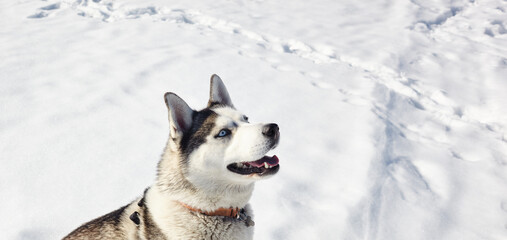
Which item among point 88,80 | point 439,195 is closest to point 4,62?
point 88,80

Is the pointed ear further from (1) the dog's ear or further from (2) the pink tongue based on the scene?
(2) the pink tongue

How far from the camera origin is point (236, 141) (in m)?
2.26

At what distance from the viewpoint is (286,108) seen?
18.4 feet

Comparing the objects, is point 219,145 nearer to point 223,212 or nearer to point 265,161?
point 265,161

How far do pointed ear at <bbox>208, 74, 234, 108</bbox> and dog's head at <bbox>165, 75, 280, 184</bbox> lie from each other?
34cm

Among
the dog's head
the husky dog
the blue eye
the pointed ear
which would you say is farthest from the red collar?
the pointed ear

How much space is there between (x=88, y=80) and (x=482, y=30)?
1076 centimetres

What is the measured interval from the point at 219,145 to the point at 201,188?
0.33 m

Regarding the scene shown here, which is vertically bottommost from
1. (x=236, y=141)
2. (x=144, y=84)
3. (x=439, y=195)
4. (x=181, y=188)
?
(x=439, y=195)

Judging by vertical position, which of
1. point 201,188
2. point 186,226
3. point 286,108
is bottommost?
point 286,108

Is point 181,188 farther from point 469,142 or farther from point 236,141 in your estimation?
point 469,142

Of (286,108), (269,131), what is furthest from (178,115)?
(286,108)

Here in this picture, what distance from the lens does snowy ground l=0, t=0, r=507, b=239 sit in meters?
3.53

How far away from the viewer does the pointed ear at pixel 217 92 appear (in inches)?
108
